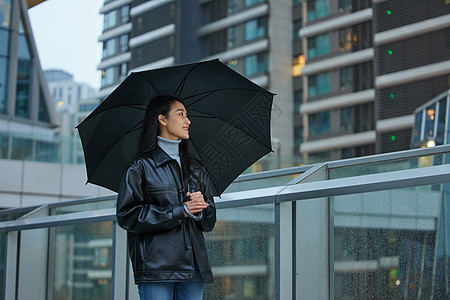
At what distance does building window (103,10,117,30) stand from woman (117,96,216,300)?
57.7 m

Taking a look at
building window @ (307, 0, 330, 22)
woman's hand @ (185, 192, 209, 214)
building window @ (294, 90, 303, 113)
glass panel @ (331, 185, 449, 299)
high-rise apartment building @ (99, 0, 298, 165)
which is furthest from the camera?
building window @ (294, 90, 303, 113)

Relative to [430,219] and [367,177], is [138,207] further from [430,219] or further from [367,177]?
[430,219]

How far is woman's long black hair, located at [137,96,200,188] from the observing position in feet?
10.5

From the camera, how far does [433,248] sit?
3.61m

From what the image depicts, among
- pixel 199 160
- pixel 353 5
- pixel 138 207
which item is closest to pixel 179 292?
pixel 138 207

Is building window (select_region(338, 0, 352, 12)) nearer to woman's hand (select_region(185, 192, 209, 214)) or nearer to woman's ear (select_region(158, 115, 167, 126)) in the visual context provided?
woman's ear (select_region(158, 115, 167, 126))

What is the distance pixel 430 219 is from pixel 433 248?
0.15 meters

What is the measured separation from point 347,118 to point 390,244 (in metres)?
40.6

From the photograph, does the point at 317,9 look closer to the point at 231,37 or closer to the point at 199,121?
the point at 231,37

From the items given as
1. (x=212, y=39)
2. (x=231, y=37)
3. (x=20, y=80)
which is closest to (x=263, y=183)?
(x=20, y=80)

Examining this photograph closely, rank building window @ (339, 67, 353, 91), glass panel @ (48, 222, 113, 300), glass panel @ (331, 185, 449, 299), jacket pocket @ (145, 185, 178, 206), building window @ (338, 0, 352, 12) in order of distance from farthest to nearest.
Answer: building window @ (338, 0, 352, 12), building window @ (339, 67, 353, 91), glass panel @ (48, 222, 113, 300), glass panel @ (331, 185, 449, 299), jacket pocket @ (145, 185, 178, 206)

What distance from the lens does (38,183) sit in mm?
20500

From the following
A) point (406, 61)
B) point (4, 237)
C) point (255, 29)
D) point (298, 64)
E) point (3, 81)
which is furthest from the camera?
point (298, 64)

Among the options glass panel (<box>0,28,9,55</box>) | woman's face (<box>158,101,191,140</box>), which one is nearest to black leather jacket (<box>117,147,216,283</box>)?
woman's face (<box>158,101,191,140</box>)
